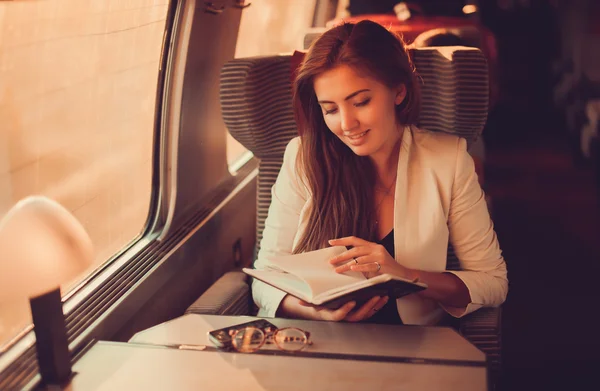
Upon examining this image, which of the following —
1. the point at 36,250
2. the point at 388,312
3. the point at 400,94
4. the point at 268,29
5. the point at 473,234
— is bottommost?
the point at 388,312

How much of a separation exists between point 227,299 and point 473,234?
2.29ft

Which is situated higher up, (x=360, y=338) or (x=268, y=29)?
(x=268, y=29)

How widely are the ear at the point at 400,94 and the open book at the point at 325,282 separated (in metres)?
0.46

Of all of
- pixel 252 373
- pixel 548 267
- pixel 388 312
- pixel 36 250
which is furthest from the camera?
pixel 548 267

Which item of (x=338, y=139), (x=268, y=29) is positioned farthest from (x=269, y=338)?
(x=268, y=29)

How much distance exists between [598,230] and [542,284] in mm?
1008

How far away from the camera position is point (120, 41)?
79.8 inches

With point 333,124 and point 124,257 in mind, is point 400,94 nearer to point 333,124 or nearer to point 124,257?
point 333,124

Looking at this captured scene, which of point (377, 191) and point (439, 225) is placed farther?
point (377, 191)

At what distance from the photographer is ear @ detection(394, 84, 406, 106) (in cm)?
186

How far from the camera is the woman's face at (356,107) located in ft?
5.76

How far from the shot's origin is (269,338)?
1494mm

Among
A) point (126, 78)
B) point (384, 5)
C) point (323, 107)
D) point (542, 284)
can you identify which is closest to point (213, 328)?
point (323, 107)

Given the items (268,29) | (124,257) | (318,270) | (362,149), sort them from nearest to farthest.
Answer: (318,270)
(362,149)
(124,257)
(268,29)
